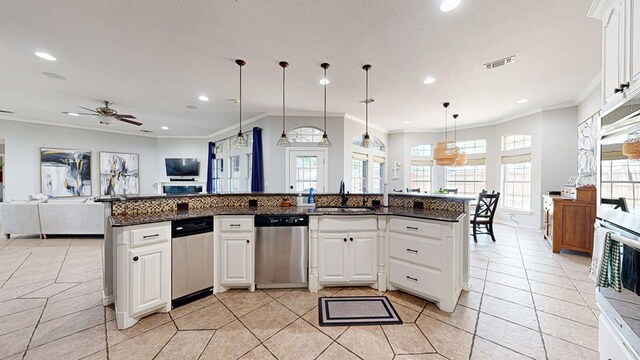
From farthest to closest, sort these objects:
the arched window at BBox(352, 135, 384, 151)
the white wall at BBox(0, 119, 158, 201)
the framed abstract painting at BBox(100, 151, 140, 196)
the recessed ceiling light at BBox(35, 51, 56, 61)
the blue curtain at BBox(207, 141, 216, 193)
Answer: the blue curtain at BBox(207, 141, 216, 193), the framed abstract painting at BBox(100, 151, 140, 196), the arched window at BBox(352, 135, 384, 151), the white wall at BBox(0, 119, 158, 201), the recessed ceiling light at BBox(35, 51, 56, 61)

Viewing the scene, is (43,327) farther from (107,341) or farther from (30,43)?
(30,43)

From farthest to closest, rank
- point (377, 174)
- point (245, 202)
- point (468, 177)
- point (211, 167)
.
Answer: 1. point (211, 167)
2. point (377, 174)
3. point (468, 177)
4. point (245, 202)

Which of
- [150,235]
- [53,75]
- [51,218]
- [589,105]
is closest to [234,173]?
[51,218]

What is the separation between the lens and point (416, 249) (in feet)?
7.97

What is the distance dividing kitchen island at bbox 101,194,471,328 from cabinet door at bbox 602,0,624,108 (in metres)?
1.29

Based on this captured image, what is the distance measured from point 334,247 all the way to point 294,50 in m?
2.36

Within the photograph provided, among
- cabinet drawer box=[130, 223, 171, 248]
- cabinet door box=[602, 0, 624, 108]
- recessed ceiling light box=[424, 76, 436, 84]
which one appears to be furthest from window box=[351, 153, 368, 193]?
cabinet door box=[602, 0, 624, 108]

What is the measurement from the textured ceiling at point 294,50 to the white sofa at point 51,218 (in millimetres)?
2121

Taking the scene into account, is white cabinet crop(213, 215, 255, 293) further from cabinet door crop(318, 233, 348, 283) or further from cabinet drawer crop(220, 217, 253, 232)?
cabinet door crop(318, 233, 348, 283)

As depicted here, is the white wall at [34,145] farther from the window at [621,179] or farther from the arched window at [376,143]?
the window at [621,179]

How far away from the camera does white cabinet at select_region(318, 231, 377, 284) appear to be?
266cm

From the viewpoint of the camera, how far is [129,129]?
7633mm

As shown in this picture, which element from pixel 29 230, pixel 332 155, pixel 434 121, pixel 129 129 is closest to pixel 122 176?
pixel 129 129

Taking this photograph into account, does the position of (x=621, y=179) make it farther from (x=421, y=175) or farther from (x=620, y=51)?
(x=421, y=175)
